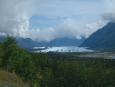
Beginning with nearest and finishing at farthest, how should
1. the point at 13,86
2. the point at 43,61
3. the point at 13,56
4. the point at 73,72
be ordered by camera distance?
the point at 13,86 → the point at 13,56 → the point at 73,72 → the point at 43,61

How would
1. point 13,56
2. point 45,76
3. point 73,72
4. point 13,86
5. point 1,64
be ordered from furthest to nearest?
point 73,72, point 45,76, point 13,56, point 1,64, point 13,86

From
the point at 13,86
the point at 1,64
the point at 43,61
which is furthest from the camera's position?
the point at 43,61

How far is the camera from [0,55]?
273 ft

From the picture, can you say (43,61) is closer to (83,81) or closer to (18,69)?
(83,81)

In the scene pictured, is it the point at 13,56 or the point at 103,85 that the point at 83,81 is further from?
the point at 13,56

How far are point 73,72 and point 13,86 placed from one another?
143 m

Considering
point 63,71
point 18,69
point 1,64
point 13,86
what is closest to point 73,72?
point 63,71

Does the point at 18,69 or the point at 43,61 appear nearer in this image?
the point at 18,69

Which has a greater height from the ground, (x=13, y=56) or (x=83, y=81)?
(x=13, y=56)

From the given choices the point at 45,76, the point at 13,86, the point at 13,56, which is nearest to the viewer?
the point at 13,86

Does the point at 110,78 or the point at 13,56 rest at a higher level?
the point at 13,56

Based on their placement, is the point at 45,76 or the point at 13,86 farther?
the point at 45,76

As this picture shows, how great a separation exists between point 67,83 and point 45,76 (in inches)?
483

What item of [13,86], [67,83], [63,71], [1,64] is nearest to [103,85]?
[67,83]
